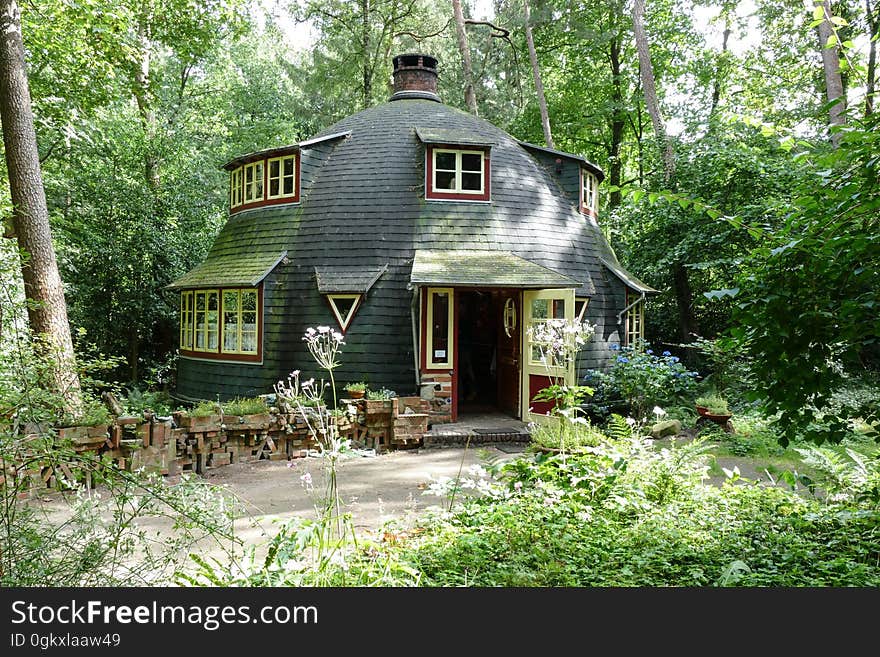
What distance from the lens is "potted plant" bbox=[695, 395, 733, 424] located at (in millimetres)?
9969

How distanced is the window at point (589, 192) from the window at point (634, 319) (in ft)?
7.69

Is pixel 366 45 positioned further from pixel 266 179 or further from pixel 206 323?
pixel 206 323

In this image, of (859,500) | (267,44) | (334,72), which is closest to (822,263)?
(859,500)

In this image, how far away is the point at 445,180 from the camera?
12.2m

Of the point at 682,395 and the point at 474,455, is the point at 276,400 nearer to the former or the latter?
the point at 474,455

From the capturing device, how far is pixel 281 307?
11617 millimetres

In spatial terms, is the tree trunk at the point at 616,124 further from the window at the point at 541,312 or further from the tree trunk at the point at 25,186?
the tree trunk at the point at 25,186

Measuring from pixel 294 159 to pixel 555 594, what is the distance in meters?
11.6

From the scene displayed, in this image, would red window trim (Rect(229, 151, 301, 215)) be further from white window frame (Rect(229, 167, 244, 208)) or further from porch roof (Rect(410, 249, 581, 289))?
porch roof (Rect(410, 249, 581, 289))

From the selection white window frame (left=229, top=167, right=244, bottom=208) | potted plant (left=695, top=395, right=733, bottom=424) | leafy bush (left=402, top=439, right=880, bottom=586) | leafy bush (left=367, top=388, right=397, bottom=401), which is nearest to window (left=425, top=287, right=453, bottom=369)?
leafy bush (left=367, top=388, right=397, bottom=401)

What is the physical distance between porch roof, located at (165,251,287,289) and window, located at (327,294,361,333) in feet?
4.96

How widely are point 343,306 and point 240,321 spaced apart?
2.34m

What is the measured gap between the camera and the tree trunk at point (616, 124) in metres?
24.7

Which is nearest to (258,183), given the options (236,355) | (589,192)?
(236,355)
